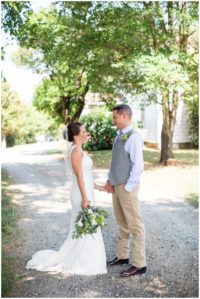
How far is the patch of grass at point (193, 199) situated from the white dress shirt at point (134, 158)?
5.24 meters

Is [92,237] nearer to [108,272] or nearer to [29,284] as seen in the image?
[108,272]

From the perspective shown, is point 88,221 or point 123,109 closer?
point 123,109

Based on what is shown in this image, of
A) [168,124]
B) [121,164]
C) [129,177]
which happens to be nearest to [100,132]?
[168,124]

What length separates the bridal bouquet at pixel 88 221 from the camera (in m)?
6.24

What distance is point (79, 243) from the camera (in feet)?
21.1

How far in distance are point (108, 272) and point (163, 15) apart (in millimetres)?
11588

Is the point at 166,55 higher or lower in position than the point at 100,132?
higher

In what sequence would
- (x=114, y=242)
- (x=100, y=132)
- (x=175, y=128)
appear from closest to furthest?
(x=114, y=242) → (x=100, y=132) → (x=175, y=128)

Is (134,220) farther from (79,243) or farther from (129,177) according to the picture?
(79,243)

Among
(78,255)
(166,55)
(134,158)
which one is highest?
(166,55)

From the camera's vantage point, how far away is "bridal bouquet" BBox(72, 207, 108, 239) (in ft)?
20.5

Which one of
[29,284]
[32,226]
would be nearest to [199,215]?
[32,226]

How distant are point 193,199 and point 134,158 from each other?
6.06 metres

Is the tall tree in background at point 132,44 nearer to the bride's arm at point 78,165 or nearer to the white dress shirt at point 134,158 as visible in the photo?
the bride's arm at point 78,165
